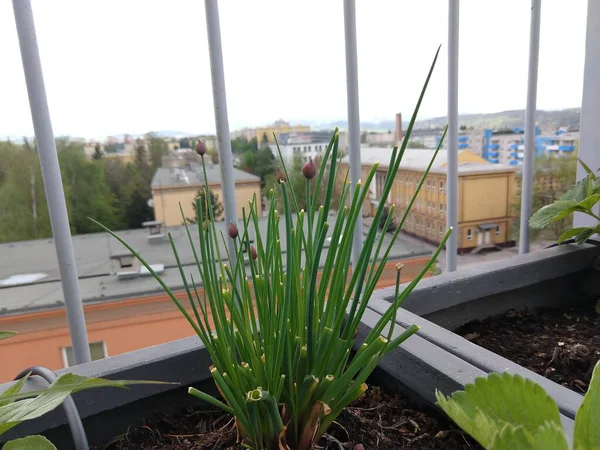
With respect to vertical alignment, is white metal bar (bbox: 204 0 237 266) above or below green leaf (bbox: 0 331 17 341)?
above

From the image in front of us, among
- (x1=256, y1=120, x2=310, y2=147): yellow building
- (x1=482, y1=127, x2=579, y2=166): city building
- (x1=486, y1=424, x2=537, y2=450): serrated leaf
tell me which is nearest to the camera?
(x1=486, y1=424, x2=537, y2=450): serrated leaf

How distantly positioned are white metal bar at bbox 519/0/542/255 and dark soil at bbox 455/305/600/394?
0.23 metres

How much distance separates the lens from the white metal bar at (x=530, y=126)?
0.92m

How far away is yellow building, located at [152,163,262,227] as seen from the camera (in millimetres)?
704

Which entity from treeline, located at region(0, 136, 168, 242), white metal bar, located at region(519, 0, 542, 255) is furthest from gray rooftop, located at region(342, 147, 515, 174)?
treeline, located at region(0, 136, 168, 242)

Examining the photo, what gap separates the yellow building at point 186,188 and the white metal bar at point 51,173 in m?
0.16

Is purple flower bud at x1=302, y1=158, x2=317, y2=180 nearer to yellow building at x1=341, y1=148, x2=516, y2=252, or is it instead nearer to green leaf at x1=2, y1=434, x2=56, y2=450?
green leaf at x1=2, y1=434, x2=56, y2=450

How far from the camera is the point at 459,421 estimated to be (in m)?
0.24

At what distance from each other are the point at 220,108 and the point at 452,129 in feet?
1.57

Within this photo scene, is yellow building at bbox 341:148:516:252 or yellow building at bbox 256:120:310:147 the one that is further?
yellow building at bbox 341:148:516:252

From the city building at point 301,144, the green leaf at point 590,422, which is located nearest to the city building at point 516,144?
the city building at point 301,144

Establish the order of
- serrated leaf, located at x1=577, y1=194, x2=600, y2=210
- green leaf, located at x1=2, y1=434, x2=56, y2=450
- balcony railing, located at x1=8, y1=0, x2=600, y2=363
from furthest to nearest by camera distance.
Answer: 1. serrated leaf, located at x1=577, y1=194, x2=600, y2=210
2. balcony railing, located at x1=8, y1=0, x2=600, y2=363
3. green leaf, located at x1=2, y1=434, x2=56, y2=450

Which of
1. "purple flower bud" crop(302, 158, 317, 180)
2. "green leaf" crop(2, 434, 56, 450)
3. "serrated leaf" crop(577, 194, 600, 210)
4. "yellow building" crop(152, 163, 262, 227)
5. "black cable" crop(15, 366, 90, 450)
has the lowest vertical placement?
"black cable" crop(15, 366, 90, 450)

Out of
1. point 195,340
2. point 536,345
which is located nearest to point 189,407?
point 195,340
